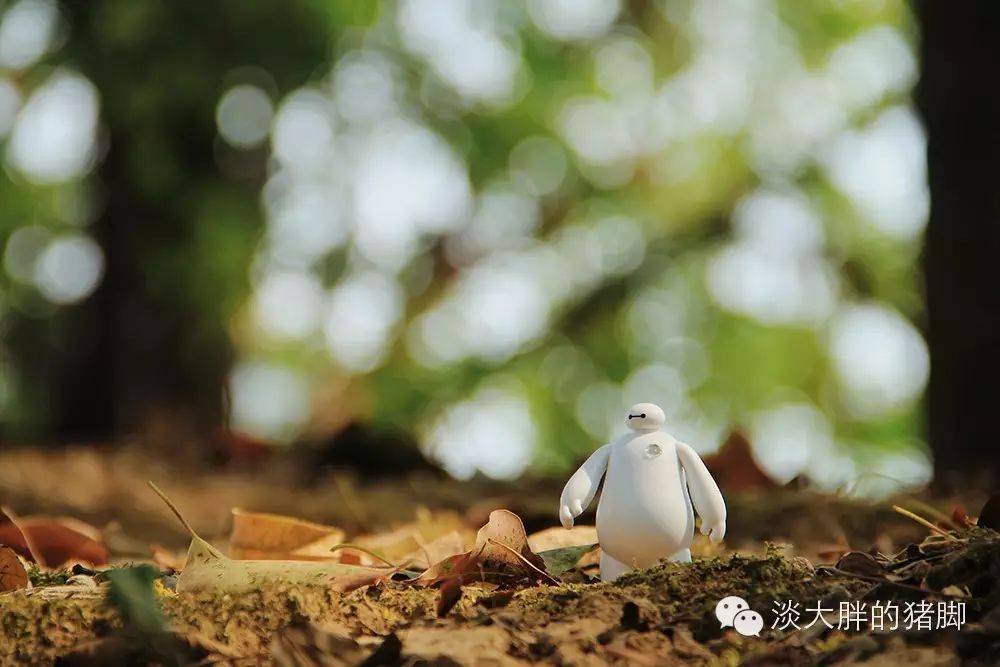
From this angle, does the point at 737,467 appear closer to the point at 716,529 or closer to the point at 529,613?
the point at 716,529

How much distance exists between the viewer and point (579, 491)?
169 centimetres

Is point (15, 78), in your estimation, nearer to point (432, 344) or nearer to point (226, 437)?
point (226, 437)

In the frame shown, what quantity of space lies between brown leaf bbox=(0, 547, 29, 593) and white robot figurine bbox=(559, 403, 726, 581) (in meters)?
0.79

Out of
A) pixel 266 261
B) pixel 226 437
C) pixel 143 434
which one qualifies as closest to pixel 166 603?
pixel 226 437

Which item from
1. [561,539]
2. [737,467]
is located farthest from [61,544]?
[737,467]

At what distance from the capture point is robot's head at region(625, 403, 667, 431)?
1.74 meters

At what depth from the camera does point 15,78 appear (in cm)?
654

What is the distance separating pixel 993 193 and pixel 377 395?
5.67 m

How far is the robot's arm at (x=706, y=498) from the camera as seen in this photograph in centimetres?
169

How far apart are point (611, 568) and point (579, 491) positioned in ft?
0.41

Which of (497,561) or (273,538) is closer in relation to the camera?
(497,561)

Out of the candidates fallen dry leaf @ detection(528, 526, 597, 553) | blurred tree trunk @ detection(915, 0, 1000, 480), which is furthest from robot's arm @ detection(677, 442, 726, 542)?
blurred tree trunk @ detection(915, 0, 1000, 480)

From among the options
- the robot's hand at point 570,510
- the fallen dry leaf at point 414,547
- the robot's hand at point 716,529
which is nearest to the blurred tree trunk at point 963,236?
the fallen dry leaf at point 414,547

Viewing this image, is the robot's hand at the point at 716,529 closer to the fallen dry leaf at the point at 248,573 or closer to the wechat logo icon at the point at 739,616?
the wechat logo icon at the point at 739,616
